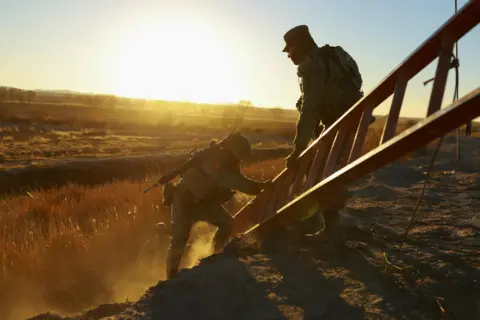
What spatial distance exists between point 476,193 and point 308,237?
3.33m

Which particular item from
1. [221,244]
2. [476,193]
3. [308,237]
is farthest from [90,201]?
[476,193]

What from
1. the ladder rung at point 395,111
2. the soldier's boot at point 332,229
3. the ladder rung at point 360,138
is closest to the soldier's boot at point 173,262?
the soldier's boot at point 332,229

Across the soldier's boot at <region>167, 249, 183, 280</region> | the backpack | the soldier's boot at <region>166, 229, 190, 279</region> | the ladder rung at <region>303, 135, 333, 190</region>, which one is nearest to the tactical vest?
the soldier's boot at <region>166, 229, 190, 279</region>

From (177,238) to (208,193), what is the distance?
2.11 feet

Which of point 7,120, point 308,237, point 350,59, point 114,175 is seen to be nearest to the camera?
point 308,237

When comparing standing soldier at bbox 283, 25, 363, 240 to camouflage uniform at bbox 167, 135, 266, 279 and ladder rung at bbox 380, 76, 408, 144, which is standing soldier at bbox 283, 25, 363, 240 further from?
ladder rung at bbox 380, 76, 408, 144

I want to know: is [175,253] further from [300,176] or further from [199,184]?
[300,176]

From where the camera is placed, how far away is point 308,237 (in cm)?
411

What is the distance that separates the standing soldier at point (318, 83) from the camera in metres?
4.27

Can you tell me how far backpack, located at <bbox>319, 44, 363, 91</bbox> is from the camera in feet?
14.4

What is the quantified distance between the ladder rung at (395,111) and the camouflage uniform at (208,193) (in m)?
1.92

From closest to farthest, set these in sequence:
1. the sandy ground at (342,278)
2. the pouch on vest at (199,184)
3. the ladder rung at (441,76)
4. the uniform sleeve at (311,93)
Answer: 1. the ladder rung at (441,76)
2. the sandy ground at (342,278)
3. the uniform sleeve at (311,93)
4. the pouch on vest at (199,184)

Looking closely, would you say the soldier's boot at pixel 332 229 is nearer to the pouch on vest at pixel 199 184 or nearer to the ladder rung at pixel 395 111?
the pouch on vest at pixel 199 184

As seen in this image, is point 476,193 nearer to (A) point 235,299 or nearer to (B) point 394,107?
(B) point 394,107
